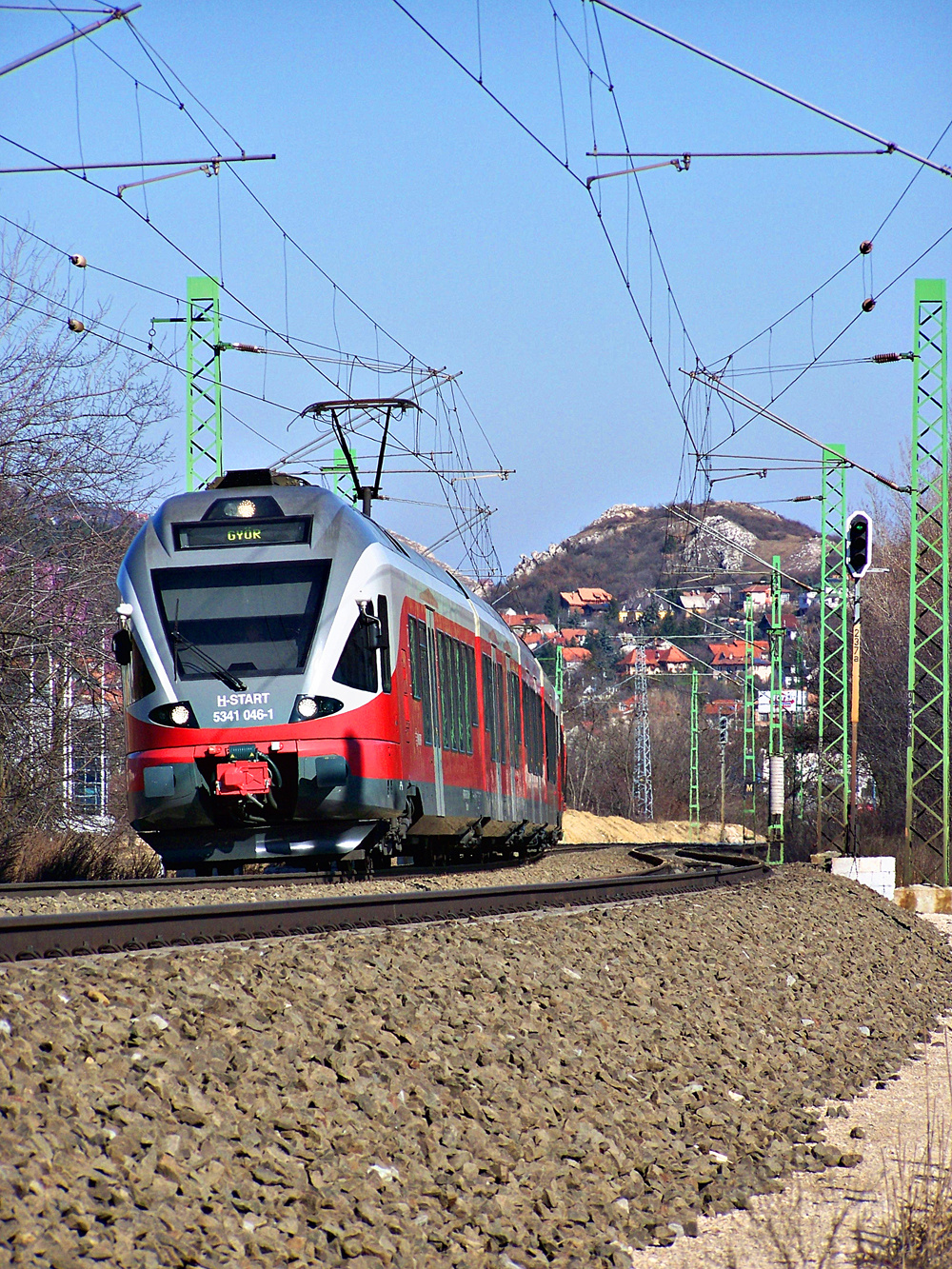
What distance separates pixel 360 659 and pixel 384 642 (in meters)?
0.32

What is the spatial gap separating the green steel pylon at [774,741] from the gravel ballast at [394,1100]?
73.9 ft

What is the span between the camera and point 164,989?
6.37 meters

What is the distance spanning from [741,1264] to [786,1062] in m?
3.85

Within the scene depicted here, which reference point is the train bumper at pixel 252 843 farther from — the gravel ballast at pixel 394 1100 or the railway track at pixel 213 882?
the gravel ballast at pixel 394 1100

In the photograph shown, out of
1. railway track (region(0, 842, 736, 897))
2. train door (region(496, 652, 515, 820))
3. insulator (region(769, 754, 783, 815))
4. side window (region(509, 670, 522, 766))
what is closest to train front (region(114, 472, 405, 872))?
railway track (region(0, 842, 736, 897))

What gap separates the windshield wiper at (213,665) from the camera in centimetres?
1340

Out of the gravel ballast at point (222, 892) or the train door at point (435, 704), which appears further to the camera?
the train door at point (435, 704)

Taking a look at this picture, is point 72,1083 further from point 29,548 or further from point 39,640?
point 29,548

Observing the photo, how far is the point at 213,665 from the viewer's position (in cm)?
1353

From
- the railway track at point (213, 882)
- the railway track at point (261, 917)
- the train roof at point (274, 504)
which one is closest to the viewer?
the railway track at point (261, 917)

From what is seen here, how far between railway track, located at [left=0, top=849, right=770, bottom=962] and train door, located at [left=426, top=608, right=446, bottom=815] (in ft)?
8.28

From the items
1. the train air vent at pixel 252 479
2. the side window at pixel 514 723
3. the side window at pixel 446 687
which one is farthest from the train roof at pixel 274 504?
the side window at pixel 514 723

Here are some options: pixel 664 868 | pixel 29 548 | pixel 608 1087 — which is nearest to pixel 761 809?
pixel 664 868

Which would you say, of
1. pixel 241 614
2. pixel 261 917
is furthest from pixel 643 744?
pixel 261 917
